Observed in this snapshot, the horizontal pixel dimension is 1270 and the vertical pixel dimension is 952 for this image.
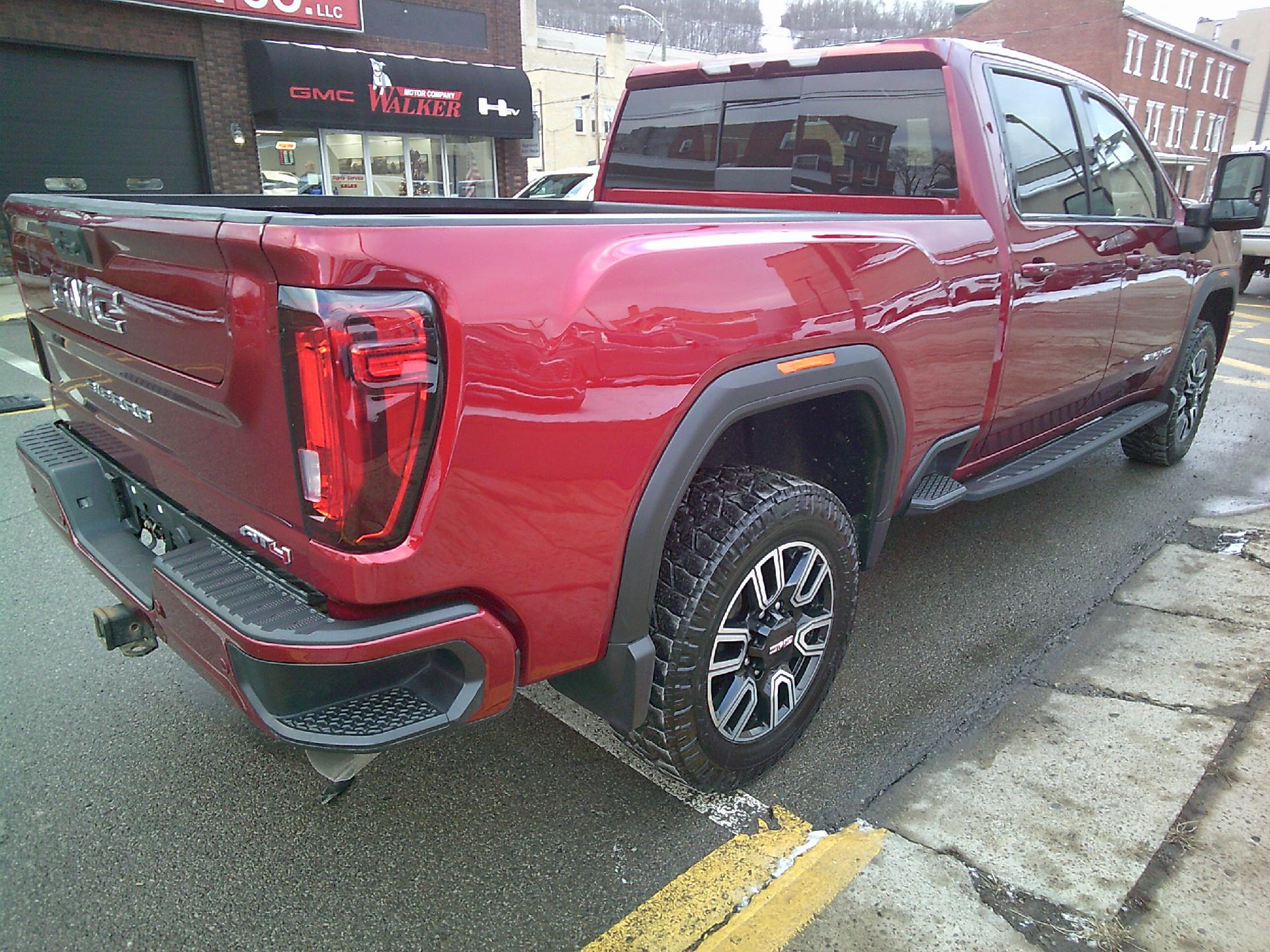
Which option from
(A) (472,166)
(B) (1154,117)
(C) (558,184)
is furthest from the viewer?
(B) (1154,117)

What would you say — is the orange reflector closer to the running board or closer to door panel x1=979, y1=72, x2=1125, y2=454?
the running board

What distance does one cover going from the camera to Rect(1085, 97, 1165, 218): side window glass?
3.81 meters

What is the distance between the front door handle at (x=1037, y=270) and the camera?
3059mm

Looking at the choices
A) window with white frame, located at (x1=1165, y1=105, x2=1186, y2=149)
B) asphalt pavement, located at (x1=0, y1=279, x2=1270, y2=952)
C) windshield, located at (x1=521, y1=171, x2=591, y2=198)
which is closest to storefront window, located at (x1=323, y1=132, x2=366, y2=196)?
windshield, located at (x1=521, y1=171, x2=591, y2=198)

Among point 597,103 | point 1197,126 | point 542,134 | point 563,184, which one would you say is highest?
point 597,103

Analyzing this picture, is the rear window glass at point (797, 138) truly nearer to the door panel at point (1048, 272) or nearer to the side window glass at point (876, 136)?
the side window glass at point (876, 136)

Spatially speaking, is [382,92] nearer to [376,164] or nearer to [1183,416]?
[376,164]

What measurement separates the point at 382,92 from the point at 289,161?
2207 millimetres

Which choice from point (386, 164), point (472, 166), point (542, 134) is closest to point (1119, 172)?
point (386, 164)

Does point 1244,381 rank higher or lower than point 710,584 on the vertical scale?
lower

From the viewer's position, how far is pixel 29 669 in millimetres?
2977

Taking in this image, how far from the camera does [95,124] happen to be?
14047 mm

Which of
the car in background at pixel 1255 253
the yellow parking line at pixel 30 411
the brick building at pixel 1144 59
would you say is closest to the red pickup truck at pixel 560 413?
the yellow parking line at pixel 30 411

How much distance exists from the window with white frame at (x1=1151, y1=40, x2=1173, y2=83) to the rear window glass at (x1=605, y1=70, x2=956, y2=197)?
2129 inches
